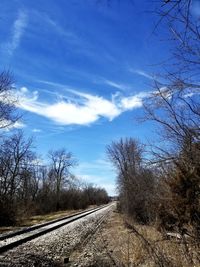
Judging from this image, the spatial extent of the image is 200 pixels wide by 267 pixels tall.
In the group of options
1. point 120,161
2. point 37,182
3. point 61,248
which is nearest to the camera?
point 61,248

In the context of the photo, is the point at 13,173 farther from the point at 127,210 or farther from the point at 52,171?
the point at 52,171

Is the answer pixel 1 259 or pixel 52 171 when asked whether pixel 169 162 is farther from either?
pixel 52 171

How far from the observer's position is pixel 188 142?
1068 cm

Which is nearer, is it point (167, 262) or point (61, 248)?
point (167, 262)

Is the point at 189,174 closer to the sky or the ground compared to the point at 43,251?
closer to the sky

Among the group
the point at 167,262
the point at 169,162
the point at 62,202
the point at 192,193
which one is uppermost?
the point at 62,202

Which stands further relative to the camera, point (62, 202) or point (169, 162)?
point (62, 202)

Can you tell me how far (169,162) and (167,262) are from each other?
556 centimetres

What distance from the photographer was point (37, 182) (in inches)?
3656

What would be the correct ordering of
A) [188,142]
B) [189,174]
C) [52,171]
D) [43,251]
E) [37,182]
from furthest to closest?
1. [52,171]
2. [37,182]
3. [43,251]
4. [189,174]
5. [188,142]

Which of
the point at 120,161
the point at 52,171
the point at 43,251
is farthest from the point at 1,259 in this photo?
the point at 52,171

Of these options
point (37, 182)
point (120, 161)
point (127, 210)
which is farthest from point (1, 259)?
point (37, 182)

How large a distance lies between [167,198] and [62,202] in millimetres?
83287

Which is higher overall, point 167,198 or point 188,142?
point 188,142
